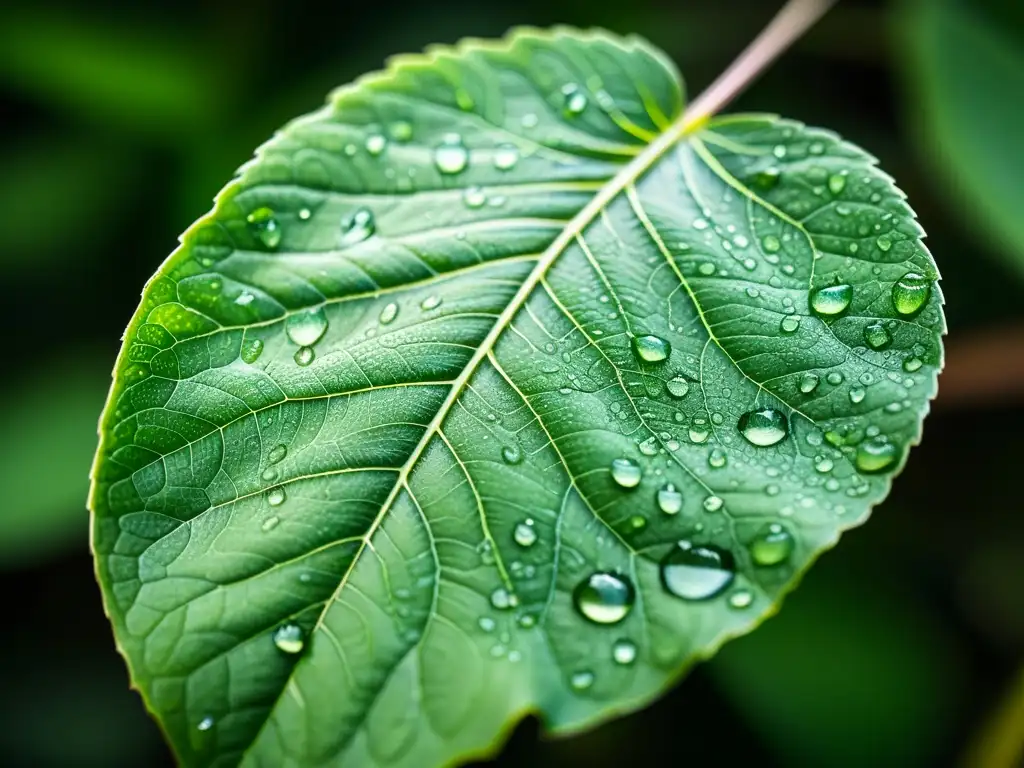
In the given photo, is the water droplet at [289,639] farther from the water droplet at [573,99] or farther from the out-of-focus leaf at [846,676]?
the out-of-focus leaf at [846,676]

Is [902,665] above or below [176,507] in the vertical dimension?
below

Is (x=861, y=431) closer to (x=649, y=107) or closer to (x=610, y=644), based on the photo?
(x=610, y=644)

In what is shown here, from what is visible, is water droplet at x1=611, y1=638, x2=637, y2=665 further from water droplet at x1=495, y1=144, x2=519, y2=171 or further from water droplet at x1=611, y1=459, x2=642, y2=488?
water droplet at x1=495, y1=144, x2=519, y2=171

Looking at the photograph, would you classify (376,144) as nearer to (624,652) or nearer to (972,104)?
(624,652)

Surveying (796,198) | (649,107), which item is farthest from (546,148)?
(796,198)

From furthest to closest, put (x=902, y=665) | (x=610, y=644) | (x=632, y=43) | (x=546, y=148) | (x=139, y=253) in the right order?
(x=139, y=253) < (x=902, y=665) < (x=632, y=43) < (x=546, y=148) < (x=610, y=644)

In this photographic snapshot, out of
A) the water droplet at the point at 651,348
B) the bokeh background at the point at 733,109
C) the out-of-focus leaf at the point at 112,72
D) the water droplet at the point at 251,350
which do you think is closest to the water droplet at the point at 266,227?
the water droplet at the point at 251,350
